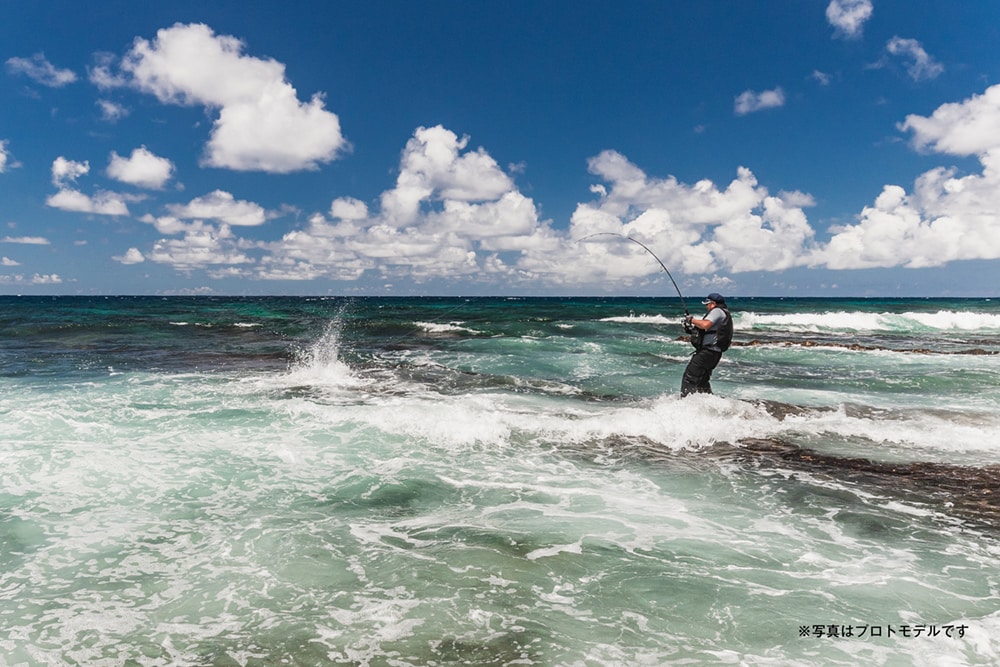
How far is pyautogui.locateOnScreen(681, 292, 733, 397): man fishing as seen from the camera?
11.3 m

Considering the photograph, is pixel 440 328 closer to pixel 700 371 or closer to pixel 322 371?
pixel 322 371

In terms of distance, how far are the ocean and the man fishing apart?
582mm

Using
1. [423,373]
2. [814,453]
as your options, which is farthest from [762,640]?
[423,373]

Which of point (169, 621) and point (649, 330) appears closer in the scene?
point (169, 621)

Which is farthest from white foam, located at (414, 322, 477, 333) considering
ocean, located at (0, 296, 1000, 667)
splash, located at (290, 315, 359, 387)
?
ocean, located at (0, 296, 1000, 667)

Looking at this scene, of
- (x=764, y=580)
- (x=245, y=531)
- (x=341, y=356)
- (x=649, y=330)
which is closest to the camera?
(x=764, y=580)

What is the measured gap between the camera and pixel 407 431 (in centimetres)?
1027

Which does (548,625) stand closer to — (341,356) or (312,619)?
(312,619)

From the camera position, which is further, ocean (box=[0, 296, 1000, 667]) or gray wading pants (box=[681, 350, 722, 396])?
gray wading pants (box=[681, 350, 722, 396])

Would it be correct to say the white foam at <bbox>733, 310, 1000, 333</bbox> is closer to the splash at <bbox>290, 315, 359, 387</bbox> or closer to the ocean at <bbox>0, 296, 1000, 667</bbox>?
the ocean at <bbox>0, 296, 1000, 667</bbox>

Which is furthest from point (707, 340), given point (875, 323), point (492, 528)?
point (875, 323)

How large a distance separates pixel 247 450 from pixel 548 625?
6388 millimetres

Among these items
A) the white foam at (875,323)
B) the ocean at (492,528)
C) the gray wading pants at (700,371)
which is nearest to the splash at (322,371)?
the ocean at (492,528)

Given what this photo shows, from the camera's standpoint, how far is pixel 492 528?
6.07 meters
